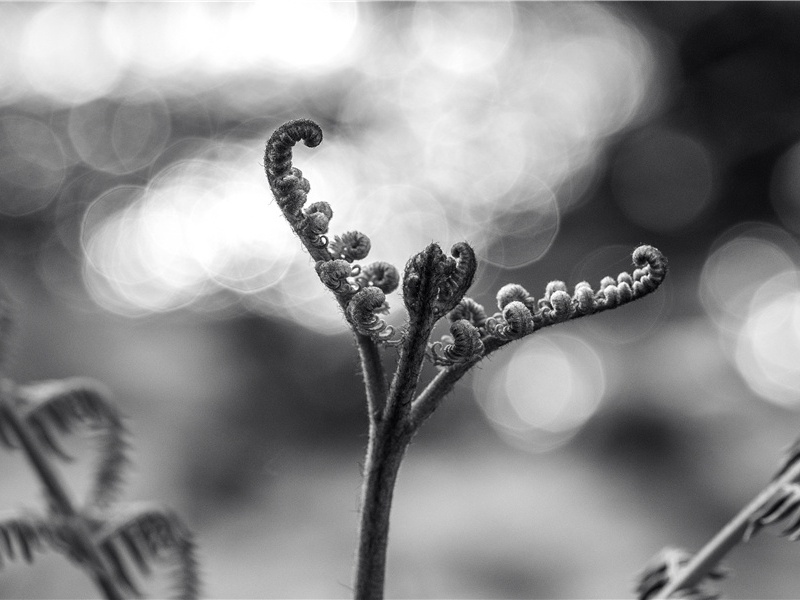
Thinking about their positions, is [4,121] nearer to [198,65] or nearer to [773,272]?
[198,65]

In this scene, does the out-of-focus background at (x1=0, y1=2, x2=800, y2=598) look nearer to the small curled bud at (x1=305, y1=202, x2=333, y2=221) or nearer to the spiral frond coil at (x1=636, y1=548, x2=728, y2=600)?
the spiral frond coil at (x1=636, y1=548, x2=728, y2=600)

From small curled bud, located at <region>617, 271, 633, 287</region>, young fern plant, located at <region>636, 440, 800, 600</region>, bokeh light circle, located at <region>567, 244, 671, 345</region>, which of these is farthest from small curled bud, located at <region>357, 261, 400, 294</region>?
bokeh light circle, located at <region>567, 244, 671, 345</region>

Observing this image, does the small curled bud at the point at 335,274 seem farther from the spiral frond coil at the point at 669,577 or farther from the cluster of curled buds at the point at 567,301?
the spiral frond coil at the point at 669,577

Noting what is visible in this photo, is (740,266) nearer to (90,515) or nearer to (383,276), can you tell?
(90,515)

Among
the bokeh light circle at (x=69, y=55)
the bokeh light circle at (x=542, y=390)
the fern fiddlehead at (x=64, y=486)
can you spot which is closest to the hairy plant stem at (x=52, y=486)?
the fern fiddlehead at (x=64, y=486)

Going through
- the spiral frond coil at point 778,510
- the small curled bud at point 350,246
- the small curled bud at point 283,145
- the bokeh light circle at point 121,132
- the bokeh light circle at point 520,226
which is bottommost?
the spiral frond coil at point 778,510

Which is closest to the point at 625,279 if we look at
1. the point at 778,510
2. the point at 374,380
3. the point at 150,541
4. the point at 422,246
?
the point at 374,380
